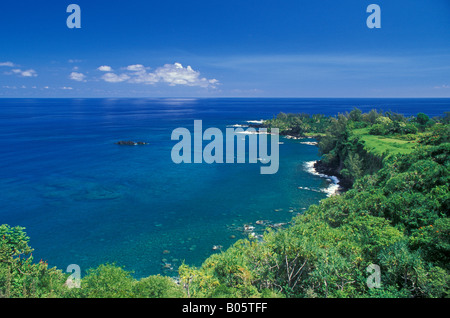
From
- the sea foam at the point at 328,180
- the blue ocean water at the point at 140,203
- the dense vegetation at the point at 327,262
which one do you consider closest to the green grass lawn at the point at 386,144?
the sea foam at the point at 328,180

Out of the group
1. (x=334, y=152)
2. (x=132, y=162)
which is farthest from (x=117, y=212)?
(x=334, y=152)

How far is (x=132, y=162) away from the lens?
6531 cm

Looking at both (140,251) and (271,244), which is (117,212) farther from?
(271,244)

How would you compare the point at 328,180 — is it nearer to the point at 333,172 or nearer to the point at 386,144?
the point at 333,172

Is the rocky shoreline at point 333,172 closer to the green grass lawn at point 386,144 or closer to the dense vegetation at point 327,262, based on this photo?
the green grass lawn at point 386,144

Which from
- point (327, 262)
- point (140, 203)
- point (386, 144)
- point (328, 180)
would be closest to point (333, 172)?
point (328, 180)

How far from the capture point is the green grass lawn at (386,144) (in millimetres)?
40684

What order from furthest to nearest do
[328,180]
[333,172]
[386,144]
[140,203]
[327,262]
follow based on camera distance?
[333,172]
[328,180]
[386,144]
[140,203]
[327,262]

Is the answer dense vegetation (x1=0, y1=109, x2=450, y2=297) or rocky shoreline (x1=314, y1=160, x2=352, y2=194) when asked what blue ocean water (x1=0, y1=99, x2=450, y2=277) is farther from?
dense vegetation (x1=0, y1=109, x2=450, y2=297)

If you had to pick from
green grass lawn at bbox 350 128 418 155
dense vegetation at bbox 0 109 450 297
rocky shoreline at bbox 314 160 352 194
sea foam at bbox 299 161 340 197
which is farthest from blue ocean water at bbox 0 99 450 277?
dense vegetation at bbox 0 109 450 297

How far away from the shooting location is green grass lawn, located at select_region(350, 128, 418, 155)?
40684mm

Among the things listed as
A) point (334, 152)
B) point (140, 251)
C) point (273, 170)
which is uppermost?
point (334, 152)

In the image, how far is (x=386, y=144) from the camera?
1829 inches
